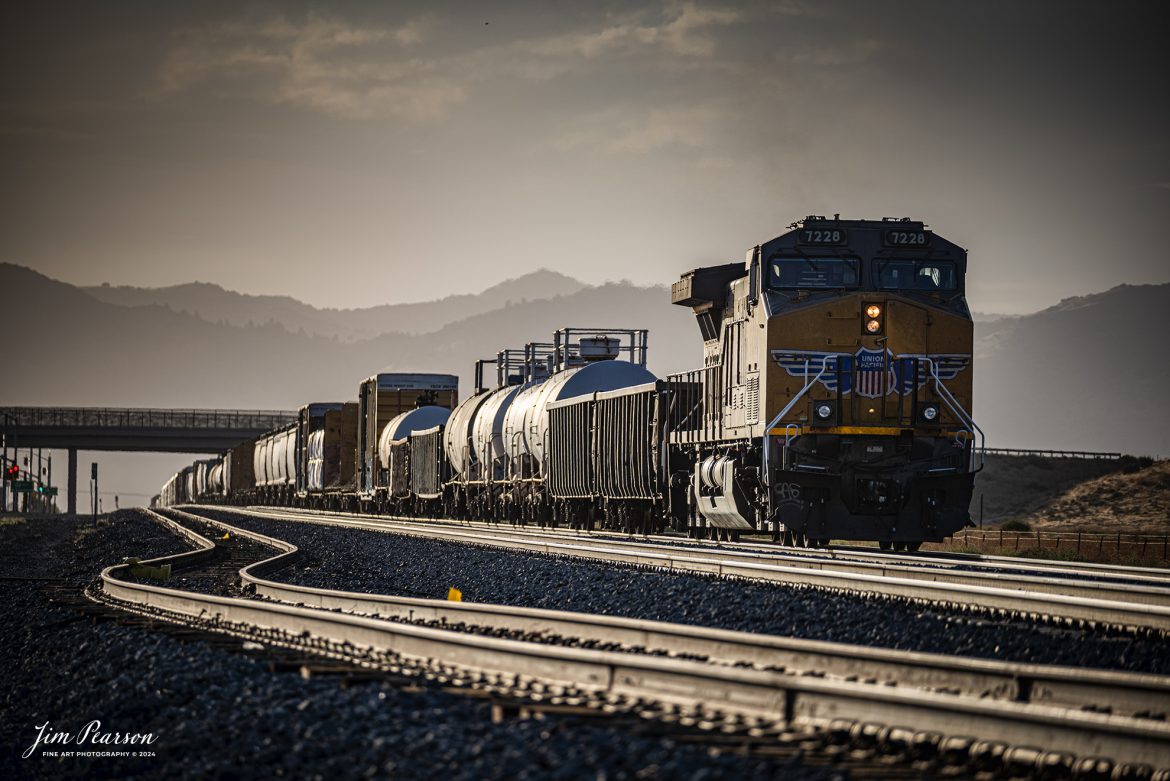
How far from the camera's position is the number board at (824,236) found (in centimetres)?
1858

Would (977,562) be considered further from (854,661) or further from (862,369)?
(854,661)

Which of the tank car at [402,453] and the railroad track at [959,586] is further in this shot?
the tank car at [402,453]

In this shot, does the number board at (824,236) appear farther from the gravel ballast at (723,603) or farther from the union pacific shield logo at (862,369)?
the gravel ballast at (723,603)

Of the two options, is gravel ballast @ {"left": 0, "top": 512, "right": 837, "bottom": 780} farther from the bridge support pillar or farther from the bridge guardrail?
the bridge support pillar

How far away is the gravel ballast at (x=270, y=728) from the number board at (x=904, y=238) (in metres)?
11.7

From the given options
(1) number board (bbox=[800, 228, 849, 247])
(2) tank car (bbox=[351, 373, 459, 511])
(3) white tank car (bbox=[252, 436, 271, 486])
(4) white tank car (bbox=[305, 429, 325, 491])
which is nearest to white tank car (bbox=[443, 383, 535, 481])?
(2) tank car (bbox=[351, 373, 459, 511])

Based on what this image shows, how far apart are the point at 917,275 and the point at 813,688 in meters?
13.3

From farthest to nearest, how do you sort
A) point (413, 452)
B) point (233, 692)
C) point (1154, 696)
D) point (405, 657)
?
point (413, 452) → point (405, 657) → point (233, 692) → point (1154, 696)

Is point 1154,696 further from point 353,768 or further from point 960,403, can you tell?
point 960,403

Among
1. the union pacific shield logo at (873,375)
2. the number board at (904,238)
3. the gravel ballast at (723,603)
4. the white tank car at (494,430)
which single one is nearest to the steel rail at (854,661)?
the gravel ballast at (723,603)

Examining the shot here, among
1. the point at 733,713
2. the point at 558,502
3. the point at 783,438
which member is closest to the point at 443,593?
the point at 783,438

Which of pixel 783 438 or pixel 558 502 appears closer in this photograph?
pixel 783 438

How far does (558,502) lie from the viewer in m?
31.2

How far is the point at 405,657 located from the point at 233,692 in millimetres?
1399
